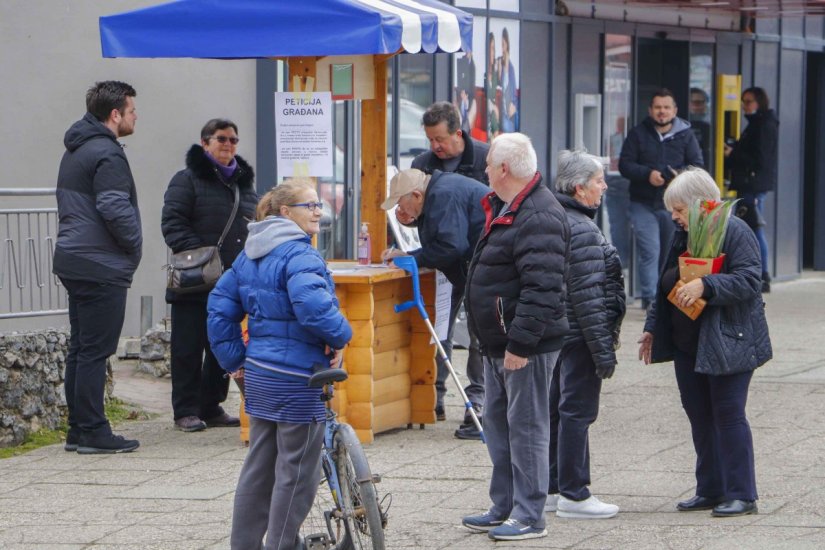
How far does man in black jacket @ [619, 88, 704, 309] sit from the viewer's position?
1377 centimetres

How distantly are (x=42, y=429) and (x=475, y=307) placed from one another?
11.6 ft

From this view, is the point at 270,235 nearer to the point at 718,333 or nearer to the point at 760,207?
the point at 718,333

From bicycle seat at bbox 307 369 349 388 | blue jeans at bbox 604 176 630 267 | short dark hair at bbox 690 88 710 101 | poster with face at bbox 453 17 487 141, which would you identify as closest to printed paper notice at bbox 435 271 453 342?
bicycle seat at bbox 307 369 349 388

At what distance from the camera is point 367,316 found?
8.42 metres

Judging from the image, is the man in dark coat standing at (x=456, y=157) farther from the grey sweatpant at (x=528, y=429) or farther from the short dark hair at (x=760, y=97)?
the short dark hair at (x=760, y=97)

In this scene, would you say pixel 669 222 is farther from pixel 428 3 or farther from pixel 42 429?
pixel 42 429

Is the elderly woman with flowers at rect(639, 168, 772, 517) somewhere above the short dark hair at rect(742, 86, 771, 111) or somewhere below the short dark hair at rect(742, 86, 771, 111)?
below

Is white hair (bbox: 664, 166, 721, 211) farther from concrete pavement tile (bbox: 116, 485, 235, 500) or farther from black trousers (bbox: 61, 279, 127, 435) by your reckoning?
black trousers (bbox: 61, 279, 127, 435)

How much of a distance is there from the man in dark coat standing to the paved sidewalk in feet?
1.02

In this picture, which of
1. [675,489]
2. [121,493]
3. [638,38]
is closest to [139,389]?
[121,493]

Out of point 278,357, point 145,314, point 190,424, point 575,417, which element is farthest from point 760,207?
point 278,357

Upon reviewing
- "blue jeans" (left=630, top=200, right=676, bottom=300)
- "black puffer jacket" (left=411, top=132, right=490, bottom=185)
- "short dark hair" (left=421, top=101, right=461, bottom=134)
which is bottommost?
"blue jeans" (left=630, top=200, right=676, bottom=300)

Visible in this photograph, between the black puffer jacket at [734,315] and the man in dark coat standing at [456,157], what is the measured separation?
2336mm

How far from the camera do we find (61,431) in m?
8.98
